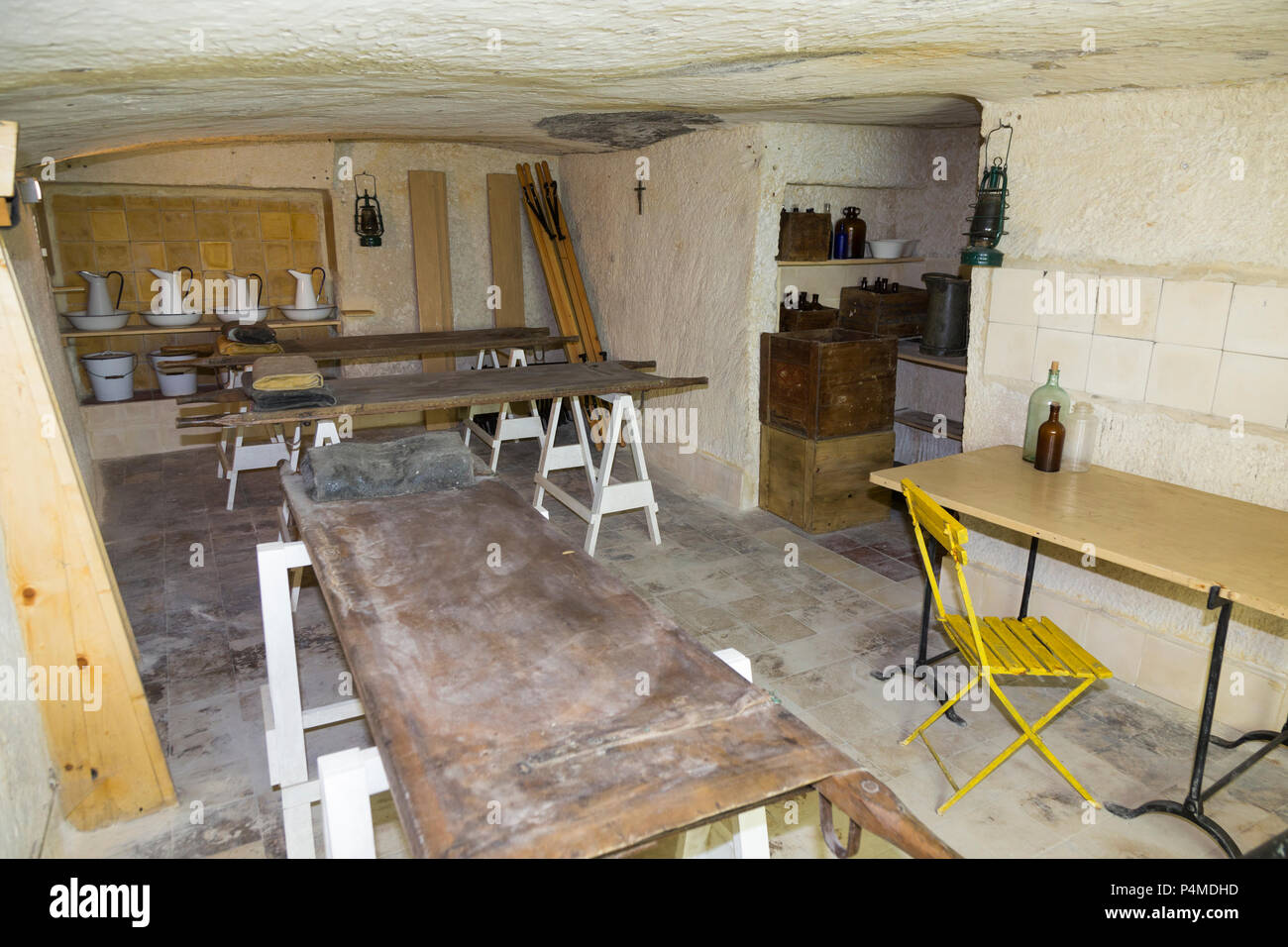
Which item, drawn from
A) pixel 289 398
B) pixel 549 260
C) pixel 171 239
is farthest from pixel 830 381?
pixel 171 239

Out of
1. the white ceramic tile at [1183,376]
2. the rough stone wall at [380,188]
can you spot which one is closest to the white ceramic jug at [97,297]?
the rough stone wall at [380,188]

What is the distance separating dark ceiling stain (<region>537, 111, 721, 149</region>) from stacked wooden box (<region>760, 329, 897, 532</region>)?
1354 millimetres

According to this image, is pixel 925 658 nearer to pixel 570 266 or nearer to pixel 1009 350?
pixel 1009 350

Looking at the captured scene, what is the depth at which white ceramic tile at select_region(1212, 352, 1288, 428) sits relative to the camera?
2889mm

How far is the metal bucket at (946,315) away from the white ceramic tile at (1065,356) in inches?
52.9

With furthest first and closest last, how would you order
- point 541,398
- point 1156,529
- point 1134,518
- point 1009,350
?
point 541,398 < point 1009,350 < point 1134,518 < point 1156,529

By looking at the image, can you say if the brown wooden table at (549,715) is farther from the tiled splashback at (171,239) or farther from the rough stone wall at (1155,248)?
the tiled splashback at (171,239)

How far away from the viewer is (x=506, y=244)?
24.4ft

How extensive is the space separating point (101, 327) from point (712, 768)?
6.51 meters

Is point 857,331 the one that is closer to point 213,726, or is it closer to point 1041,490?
point 1041,490

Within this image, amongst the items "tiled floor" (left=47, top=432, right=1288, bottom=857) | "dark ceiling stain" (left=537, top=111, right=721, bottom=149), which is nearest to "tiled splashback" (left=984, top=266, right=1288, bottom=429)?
"tiled floor" (left=47, top=432, right=1288, bottom=857)

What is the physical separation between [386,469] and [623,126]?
10.2ft

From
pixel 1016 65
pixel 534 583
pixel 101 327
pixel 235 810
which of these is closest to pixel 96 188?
pixel 101 327

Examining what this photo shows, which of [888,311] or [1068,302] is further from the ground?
[1068,302]
